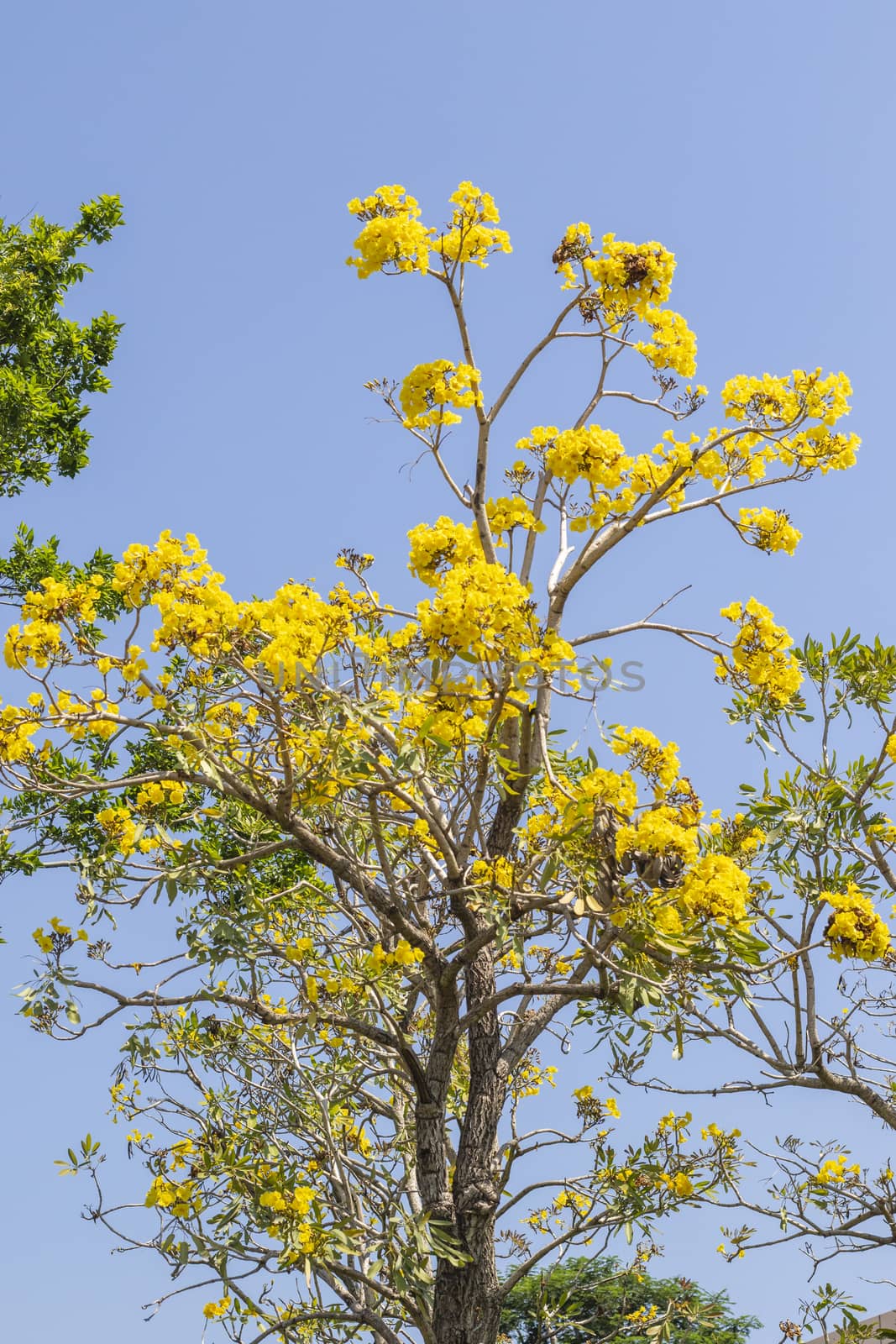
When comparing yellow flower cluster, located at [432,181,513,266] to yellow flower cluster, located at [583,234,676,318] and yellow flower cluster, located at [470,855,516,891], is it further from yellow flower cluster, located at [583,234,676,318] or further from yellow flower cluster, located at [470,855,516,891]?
yellow flower cluster, located at [470,855,516,891]

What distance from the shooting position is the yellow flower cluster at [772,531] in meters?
5.85

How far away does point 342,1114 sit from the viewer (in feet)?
22.6

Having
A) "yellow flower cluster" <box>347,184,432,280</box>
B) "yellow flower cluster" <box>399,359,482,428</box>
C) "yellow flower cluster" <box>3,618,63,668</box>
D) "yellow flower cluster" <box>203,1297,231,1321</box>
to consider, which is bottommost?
"yellow flower cluster" <box>203,1297,231,1321</box>

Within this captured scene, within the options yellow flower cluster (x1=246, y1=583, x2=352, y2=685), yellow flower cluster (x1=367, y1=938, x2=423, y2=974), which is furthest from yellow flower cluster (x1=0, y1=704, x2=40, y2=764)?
yellow flower cluster (x1=367, y1=938, x2=423, y2=974)

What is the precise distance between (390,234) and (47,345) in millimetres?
5342

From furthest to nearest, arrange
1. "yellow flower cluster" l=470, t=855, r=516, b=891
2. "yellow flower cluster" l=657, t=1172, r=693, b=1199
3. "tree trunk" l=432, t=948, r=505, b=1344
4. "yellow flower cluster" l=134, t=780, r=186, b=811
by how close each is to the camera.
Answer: "yellow flower cluster" l=657, t=1172, r=693, b=1199
"tree trunk" l=432, t=948, r=505, b=1344
"yellow flower cluster" l=134, t=780, r=186, b=811
"yellow flower cluster" l=470, t=855, r=516, b=891

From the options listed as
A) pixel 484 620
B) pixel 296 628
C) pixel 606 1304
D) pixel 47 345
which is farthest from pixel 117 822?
pixel 606 1304

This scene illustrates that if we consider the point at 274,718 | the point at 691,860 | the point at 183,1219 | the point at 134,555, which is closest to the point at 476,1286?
the point at 183,1219

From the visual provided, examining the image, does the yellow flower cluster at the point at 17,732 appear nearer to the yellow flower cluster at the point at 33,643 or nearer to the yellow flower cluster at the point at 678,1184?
the yellow flower cluster at the point at 33,643

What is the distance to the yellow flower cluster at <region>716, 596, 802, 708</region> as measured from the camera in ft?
18.6

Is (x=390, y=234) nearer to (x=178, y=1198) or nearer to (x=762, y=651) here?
(x=762, y=651)

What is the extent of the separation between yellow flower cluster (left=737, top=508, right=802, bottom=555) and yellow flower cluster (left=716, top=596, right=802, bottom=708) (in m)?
0.38

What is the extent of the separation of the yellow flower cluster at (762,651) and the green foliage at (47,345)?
20.9 ft

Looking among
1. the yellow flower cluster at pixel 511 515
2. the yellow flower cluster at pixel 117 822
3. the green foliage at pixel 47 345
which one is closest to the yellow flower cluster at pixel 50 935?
the yellow flower cluster at pixel 117 822
